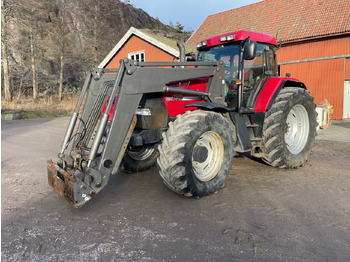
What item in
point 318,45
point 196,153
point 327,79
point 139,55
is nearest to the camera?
point 196,153

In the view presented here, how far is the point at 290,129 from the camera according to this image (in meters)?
5.39

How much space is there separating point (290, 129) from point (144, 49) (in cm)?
1278

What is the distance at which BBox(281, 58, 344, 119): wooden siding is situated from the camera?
471 inches

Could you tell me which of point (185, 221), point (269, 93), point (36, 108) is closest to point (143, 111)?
point (185, 221)

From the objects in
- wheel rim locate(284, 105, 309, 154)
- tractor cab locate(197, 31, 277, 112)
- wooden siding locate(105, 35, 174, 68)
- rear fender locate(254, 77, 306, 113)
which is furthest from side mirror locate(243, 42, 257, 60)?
wooden siding locate(105, 35, 174, 68)

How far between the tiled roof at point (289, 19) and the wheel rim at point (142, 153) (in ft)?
35.7

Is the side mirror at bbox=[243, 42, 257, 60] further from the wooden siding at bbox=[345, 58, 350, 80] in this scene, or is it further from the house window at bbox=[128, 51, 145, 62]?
the house window at bbox=[128, 51, 145, 62]

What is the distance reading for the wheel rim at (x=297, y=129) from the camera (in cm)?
533

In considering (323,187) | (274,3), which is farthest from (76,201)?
(274,3)

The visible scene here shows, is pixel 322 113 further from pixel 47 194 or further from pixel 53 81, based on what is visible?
pixel 53 81

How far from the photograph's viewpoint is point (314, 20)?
12891mm

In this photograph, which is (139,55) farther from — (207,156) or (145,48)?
(207,156)

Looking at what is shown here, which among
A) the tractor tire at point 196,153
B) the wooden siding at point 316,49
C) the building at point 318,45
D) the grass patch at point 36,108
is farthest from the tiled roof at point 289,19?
the tractor tire at point 196,153

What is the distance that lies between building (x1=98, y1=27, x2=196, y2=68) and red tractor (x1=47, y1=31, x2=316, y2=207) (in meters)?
9.70
